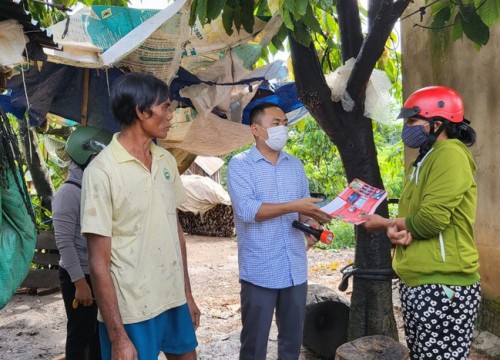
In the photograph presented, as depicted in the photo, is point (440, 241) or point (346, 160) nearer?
point (440, 241)

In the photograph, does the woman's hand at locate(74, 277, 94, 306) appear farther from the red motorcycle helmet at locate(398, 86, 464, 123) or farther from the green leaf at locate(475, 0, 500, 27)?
the green leaf at locate(475, 0, 500, 27)

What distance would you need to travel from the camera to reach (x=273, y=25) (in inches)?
131

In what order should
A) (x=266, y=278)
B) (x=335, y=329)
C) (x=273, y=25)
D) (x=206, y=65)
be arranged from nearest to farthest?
(x=266, y=278) → (x=273, y=25) → (x=206, y=65) → (x=335, y=329)

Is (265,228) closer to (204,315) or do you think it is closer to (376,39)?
(376,39)

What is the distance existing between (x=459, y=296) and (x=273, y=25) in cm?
194

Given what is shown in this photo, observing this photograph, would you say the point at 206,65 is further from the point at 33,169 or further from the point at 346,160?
the point at 33,169

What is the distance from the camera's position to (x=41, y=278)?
6.73m

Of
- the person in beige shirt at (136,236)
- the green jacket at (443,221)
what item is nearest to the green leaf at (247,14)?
the person in beige shirt at (136,236)

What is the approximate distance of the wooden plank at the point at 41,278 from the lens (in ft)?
22.0

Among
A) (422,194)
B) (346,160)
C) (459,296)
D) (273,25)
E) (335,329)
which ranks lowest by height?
(335,329)

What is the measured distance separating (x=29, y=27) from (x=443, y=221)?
6.61 ft

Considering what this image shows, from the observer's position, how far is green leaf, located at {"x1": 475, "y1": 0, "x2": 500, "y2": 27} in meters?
2.34

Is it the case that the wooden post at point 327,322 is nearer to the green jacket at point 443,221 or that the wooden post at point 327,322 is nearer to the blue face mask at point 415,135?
the green jacket at point 443,221

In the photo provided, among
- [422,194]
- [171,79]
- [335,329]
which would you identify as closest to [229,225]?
[335,329]
